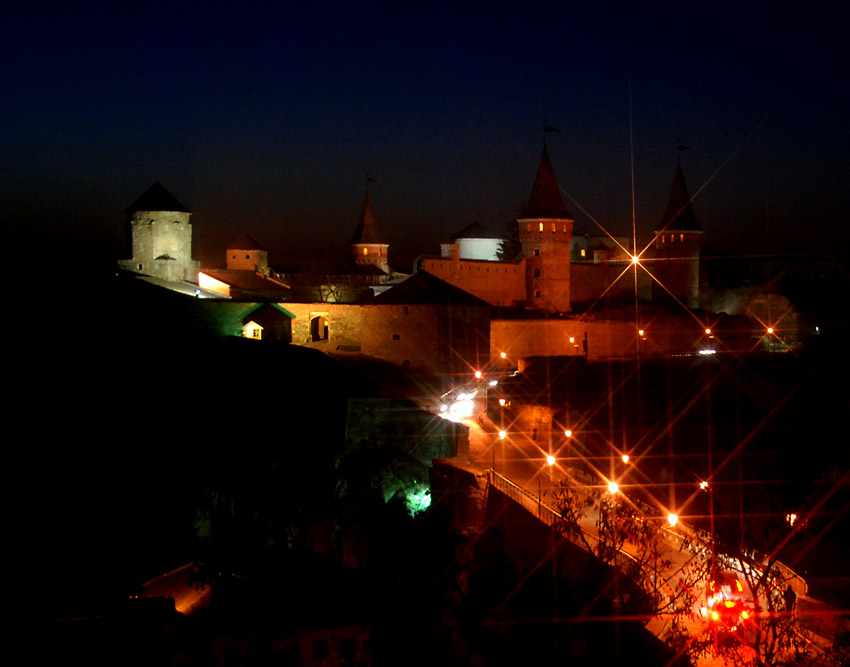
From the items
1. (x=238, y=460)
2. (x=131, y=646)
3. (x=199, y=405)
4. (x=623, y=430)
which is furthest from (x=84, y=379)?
(x=623, y=430)

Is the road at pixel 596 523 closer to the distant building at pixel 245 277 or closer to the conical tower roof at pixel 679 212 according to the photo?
the distant building at pixel 245 277

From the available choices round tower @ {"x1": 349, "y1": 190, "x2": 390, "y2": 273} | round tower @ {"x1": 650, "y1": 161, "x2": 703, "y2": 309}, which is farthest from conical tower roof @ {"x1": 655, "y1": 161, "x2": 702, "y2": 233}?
round tower @ {"x1": 349, "y1": 190, "x2": 390, "y2": 273}

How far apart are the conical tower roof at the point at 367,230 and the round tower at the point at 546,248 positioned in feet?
36.0

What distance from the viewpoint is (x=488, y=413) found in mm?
26422

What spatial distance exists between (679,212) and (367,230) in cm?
2045

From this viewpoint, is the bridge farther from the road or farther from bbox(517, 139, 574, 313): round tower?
bbox(517, 139, 574, 313): round tower

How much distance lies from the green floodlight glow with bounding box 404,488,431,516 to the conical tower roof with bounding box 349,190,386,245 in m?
29.3

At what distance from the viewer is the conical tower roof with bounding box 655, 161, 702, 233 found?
50.4 metres

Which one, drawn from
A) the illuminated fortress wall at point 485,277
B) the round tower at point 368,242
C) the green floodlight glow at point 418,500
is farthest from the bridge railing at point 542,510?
the round tower at point 368,242

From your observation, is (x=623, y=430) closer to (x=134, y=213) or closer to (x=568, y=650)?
(x=568, y=650)

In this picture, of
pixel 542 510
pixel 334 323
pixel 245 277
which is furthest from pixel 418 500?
pixel 245 277

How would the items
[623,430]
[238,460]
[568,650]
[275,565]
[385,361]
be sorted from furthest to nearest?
1. [385,361]
2. [623,430]
3. [238,460]
4. [275,565]
5. [568,650]

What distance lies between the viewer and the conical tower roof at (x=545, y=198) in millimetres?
41844

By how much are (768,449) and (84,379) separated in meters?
22.4
